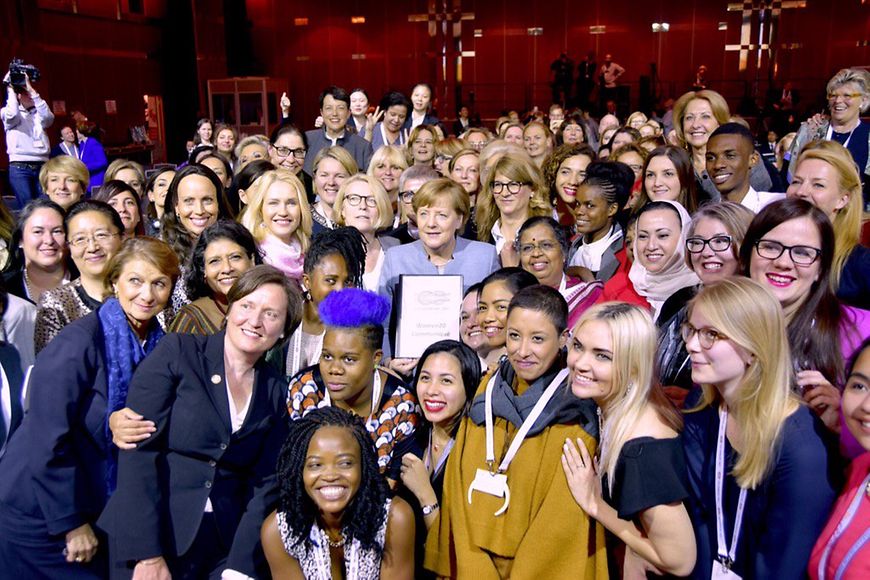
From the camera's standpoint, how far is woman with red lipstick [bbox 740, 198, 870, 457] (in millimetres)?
2695

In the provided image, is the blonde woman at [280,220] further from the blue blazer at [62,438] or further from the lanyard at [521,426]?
the lanyard at [521,426]

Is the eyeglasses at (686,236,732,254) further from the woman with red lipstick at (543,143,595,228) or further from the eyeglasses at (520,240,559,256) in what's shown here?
the woman with red lipstick at (543,143,595,228)

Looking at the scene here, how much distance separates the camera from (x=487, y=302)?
350 centimetres

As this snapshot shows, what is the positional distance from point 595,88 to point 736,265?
18921 millimetres

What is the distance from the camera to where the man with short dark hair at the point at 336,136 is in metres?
7.59

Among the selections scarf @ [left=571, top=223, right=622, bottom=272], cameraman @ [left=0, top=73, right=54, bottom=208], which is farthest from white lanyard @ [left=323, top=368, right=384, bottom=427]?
cameraman @ [left=0, top=73, right=54, bottom=208]

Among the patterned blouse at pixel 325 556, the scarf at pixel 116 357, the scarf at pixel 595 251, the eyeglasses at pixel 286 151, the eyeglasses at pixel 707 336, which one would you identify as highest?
the eyeglasses at pixel 286 151

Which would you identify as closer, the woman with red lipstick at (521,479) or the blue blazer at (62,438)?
the woman with red lipstick at (521,479)

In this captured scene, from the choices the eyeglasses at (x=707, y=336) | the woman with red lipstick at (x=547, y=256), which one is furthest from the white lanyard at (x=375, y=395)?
the eyeglasses at (x=707, y=336)

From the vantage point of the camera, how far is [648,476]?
96.3 inches

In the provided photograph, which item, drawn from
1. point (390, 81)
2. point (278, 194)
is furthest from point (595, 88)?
point (278, 194)

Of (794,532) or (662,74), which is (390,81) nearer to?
(662,74)

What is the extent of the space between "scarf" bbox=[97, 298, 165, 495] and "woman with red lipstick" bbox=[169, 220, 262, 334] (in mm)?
534

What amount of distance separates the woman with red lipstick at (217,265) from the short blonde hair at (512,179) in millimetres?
1836
